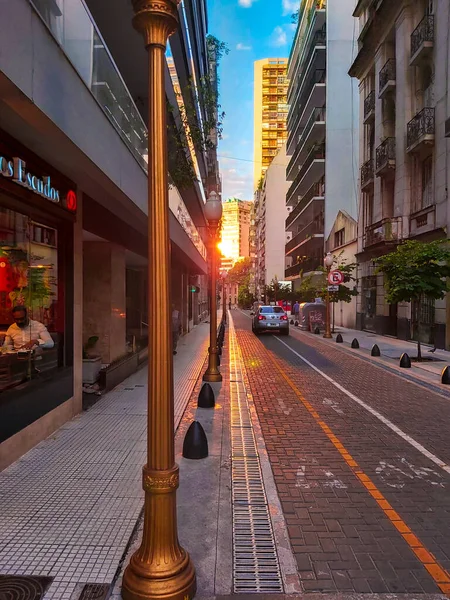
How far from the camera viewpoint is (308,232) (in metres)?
52.1

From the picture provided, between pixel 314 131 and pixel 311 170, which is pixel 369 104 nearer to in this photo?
pixel 314 131

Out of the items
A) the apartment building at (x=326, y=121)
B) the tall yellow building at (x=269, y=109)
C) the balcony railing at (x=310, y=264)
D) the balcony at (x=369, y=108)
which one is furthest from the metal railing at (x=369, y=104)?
the tall yellow building at (x=269, y=109)

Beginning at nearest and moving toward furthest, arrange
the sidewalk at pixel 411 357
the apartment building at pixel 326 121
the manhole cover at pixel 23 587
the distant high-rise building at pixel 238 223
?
the manhole cover at pixel 23 587 → the sidewalk at pixel 411 357 → the apartment building at pixel 326 121 → the distant high-rise building at pixel 238 223

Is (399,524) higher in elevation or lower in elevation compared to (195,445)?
lower

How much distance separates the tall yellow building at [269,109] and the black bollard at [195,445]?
142 m

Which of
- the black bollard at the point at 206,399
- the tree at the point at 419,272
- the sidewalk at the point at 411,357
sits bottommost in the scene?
the sidewalk at the point at 411,357

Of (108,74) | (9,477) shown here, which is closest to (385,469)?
(9,477)

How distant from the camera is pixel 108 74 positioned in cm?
732

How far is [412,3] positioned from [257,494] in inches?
1042

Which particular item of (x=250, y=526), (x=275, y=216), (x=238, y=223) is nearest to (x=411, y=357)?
(x=250, y=526)

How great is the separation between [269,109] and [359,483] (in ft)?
500

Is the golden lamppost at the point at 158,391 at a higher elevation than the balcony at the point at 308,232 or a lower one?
lower

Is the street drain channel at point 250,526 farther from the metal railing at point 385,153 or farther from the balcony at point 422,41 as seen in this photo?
the metal railing at point 385,153

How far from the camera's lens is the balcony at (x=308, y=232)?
1802 inches
